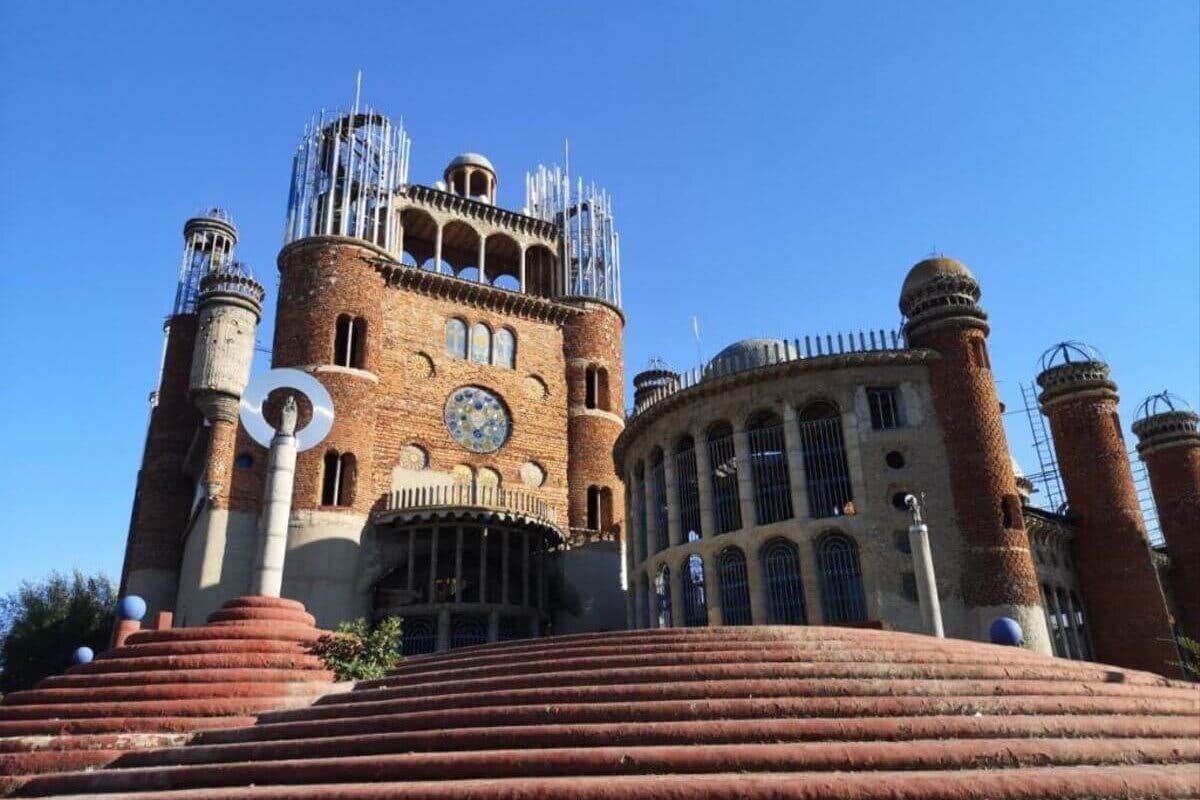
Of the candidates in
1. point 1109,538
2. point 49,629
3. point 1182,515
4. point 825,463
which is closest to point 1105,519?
point 1109,538

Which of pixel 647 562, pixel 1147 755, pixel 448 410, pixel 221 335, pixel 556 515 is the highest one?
pixel 221 335

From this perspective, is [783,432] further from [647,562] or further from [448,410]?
[448,410]

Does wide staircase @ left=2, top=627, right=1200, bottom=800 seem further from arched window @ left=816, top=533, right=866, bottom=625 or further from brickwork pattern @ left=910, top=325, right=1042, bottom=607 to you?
brickwork pattern @ left=910, top=325, right=1042, bottom=607

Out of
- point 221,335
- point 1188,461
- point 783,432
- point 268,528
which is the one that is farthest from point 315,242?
point 1188,461

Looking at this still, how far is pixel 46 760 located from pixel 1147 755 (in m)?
11.9

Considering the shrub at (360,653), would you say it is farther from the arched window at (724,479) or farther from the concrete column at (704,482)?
the arched window at (724,479)

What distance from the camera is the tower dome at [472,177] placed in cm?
4275

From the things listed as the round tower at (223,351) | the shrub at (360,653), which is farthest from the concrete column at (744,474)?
the round tower at (223,351)

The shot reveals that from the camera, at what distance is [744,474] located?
24484 mm

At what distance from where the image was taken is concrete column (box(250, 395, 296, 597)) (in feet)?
59.5

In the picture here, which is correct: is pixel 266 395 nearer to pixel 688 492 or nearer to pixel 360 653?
pixel 360 653

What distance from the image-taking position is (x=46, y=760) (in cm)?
1020

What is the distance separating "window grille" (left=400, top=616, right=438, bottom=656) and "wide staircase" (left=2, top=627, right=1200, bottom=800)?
17.9 meters

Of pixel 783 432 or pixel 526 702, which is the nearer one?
pixel 526 702
